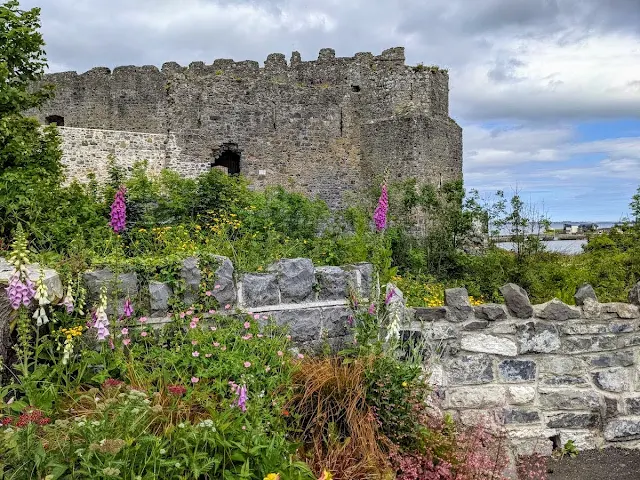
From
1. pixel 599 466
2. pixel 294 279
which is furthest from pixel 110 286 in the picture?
pixel 599 466

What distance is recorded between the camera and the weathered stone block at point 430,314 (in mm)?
5051

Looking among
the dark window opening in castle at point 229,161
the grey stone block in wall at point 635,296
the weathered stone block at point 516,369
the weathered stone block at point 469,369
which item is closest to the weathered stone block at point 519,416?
the weathered stone block at point 516,369

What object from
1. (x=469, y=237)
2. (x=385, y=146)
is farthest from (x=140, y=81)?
(x=469, y=237)

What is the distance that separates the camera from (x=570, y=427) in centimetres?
529

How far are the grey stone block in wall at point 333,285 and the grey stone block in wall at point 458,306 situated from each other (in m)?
0.93

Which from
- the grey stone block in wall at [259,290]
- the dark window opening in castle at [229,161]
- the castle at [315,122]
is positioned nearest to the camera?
the grey stone block in wall at [259,290]

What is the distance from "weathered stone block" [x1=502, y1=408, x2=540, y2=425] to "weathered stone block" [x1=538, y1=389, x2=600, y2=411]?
0.13m

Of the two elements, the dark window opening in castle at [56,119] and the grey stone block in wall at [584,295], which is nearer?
the grey stone block in wall at [584,295]

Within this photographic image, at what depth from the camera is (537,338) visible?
5.16 meters

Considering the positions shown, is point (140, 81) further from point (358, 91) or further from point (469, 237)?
point (469, 237)

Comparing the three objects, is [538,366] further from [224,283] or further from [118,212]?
[118,212]

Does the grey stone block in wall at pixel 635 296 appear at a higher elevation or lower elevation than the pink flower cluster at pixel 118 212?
lower

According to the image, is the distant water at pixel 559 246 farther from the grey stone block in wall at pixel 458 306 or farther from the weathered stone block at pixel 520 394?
the grey stone block in wall at pixel 458 306

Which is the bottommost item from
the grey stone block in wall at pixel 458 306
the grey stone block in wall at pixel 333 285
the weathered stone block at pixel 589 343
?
the weathered stone block at pixel 589 343
